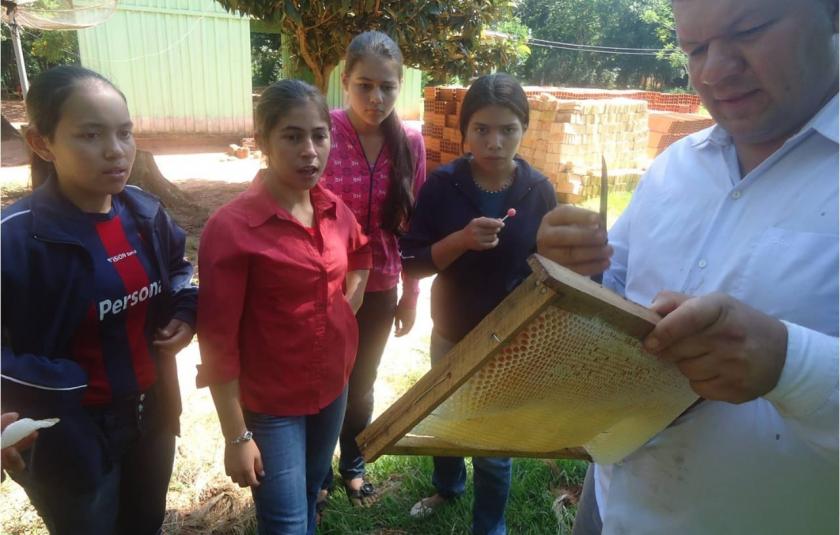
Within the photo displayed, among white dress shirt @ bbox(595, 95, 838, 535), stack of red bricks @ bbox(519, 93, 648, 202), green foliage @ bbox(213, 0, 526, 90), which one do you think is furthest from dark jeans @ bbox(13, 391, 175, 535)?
stack of red bricks @ bbox(519, 93, 648, 202)

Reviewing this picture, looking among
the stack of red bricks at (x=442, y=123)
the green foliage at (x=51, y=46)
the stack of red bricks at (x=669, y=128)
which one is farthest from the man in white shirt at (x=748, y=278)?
the green foliage at (x=51, y=46)

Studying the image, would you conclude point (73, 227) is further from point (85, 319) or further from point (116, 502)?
point (116, 502)

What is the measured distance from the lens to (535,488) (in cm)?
309

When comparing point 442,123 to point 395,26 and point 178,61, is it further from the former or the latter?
point 178,61

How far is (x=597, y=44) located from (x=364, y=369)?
152ft

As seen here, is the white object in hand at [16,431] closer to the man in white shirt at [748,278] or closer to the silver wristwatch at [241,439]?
the silver wristwatch at [241,439]

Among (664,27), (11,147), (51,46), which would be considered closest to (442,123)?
(11,147)

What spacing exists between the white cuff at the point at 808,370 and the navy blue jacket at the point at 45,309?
1.75m

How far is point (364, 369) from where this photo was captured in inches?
117

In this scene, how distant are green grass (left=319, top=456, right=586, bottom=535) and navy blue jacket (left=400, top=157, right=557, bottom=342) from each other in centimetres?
104

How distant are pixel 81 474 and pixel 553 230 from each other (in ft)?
5.12

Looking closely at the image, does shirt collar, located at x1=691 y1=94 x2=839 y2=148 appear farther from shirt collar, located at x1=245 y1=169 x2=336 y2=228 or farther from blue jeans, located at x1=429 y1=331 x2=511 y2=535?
blue jeans, located at x1=429 y1=331 x2=511 y2=535

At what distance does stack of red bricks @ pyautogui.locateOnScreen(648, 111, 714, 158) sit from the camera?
1059 centimetres

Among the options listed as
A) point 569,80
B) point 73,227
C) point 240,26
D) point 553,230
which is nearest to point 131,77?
point 240,26
